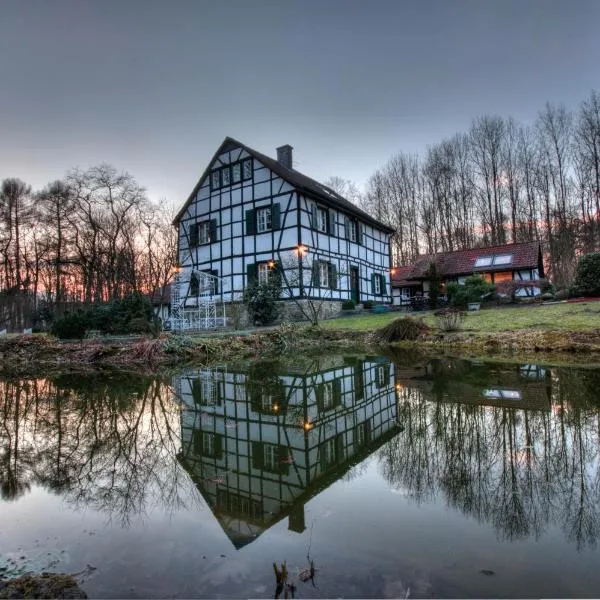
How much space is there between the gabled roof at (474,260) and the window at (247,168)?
46.2 ft

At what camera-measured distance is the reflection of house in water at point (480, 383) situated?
561 cm

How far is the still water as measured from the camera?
6.59 feet

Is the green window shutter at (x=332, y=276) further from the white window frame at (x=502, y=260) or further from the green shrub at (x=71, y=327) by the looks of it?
the green shrub at (x=71, y=327)

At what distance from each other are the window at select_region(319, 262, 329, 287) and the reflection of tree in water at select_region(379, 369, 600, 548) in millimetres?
16757

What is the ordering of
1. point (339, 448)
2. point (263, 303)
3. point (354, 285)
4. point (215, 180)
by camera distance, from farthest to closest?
point (354, 285) → point (215, 180) → point (263, 303) → point (339, 448)

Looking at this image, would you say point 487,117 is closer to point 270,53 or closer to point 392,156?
point 392,156

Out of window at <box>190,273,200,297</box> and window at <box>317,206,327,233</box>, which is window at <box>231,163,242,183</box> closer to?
window at <box>317,206,327,233</box>

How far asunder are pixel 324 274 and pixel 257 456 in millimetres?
18944

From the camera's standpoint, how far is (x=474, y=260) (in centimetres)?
2862

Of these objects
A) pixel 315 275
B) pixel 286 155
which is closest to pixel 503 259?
pixel 315 275

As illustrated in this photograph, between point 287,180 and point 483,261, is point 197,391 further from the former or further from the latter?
point 483,261

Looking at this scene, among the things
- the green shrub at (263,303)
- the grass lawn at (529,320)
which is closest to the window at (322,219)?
the green shrub at (263,303)

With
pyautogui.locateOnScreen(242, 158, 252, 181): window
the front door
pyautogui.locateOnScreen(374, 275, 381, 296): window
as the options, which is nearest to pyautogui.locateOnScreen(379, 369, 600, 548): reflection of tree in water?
the front door

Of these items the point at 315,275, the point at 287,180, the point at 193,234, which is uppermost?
the point at 287,180
